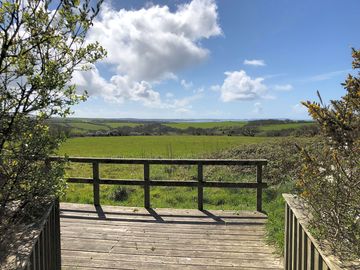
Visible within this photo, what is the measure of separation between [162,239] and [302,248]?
2688 mm

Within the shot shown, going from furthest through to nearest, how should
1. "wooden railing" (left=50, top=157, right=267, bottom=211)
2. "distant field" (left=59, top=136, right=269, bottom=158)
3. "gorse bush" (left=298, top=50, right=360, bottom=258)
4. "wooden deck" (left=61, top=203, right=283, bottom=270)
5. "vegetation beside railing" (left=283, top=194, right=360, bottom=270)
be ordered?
"distant field" (left=59, top=136, right=269, bottom=158), "wooden railing" (left=50, top=157, right=267, bottom=211), "wooden deck" (left=61, top=203, right=283, bottom=270), "vegetation beside railing" (left=283, top=194, right=360, bottom=270), "gorse bush" (left=298, top=50, right=360, bottom=258)

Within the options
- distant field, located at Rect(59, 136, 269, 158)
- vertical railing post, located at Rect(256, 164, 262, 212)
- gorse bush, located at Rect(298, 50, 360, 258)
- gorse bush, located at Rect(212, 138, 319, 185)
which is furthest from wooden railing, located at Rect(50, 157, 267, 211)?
distant field, located at Rect(59, 136, 269, 158)

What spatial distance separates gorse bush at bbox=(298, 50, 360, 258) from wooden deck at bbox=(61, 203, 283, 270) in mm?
2195

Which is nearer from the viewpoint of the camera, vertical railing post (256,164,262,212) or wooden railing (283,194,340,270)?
wooden railing (283,194,340,270)

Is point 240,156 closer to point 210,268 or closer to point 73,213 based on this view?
point 73,213

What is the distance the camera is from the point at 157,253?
452 cm

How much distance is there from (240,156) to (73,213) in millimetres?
7906

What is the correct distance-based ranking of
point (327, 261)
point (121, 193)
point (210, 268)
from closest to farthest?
point (327, 261), point (210, 268), point (121, 193)

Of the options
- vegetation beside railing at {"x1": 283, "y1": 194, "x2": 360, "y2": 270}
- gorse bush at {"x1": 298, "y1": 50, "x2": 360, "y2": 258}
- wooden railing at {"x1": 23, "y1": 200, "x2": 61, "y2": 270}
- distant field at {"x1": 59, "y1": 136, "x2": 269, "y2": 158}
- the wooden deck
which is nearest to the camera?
gorse bush at {"x1": 298, "y1": 50, "x2": 360, "y2": 258}

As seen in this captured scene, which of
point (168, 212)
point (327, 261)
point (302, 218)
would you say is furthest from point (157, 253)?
point (327, 261)

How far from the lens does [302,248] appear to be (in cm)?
281

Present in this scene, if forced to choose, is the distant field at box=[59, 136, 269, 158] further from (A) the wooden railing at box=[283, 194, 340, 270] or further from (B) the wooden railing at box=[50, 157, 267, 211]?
(A) the wooden railing at box=[283, 194, 340, 270]

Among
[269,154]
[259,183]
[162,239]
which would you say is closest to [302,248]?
[162,239]

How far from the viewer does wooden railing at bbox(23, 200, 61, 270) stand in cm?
250
